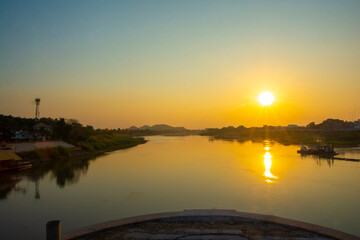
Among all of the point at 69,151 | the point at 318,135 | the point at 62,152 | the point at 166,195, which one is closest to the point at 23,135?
the point at 69,151

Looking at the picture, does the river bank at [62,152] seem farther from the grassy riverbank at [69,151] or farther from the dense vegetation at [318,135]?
the dense vegetation at [318,135]

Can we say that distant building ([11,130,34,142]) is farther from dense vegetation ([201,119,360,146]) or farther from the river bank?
dense vegetation ([201,119,360,146])

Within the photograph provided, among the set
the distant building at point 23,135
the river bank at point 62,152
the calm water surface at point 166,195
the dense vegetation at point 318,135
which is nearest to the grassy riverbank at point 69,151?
the river bank at point 62,152

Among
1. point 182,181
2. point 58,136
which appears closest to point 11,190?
point 182,181

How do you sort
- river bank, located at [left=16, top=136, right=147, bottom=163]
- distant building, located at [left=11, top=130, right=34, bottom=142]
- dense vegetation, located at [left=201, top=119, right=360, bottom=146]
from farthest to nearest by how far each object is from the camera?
dense vegetation, located at [left=201, top=119, right=360, bottom=146]
distant building, located at [left=11, top=130, right=34, bottom=142]
river bank, located at [left=16, top=136, right=147, bottom=163]

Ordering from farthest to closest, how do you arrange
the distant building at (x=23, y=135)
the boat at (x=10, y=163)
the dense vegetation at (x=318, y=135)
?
the dense vegetation at (x=318, y=135)
the distant building at (x=23, y=135)
the boat at (x=10, y=163)

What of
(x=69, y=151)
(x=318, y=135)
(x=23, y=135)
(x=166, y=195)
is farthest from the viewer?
(x=318, y=135)

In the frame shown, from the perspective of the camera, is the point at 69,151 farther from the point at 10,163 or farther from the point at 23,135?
the point at 23,135

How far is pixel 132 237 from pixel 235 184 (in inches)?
425

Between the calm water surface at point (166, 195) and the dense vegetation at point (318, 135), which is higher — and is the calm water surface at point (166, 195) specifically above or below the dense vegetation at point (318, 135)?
below

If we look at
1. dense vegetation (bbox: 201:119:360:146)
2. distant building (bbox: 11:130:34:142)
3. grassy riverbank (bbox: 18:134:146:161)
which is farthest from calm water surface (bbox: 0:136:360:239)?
dense vegetation (bbox: 201:119:360:146)

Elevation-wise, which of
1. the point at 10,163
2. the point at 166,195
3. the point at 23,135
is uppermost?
the point at 23,135

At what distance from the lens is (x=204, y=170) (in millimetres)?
23109

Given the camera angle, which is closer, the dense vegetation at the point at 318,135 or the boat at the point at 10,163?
the boat at the point at 10,163
